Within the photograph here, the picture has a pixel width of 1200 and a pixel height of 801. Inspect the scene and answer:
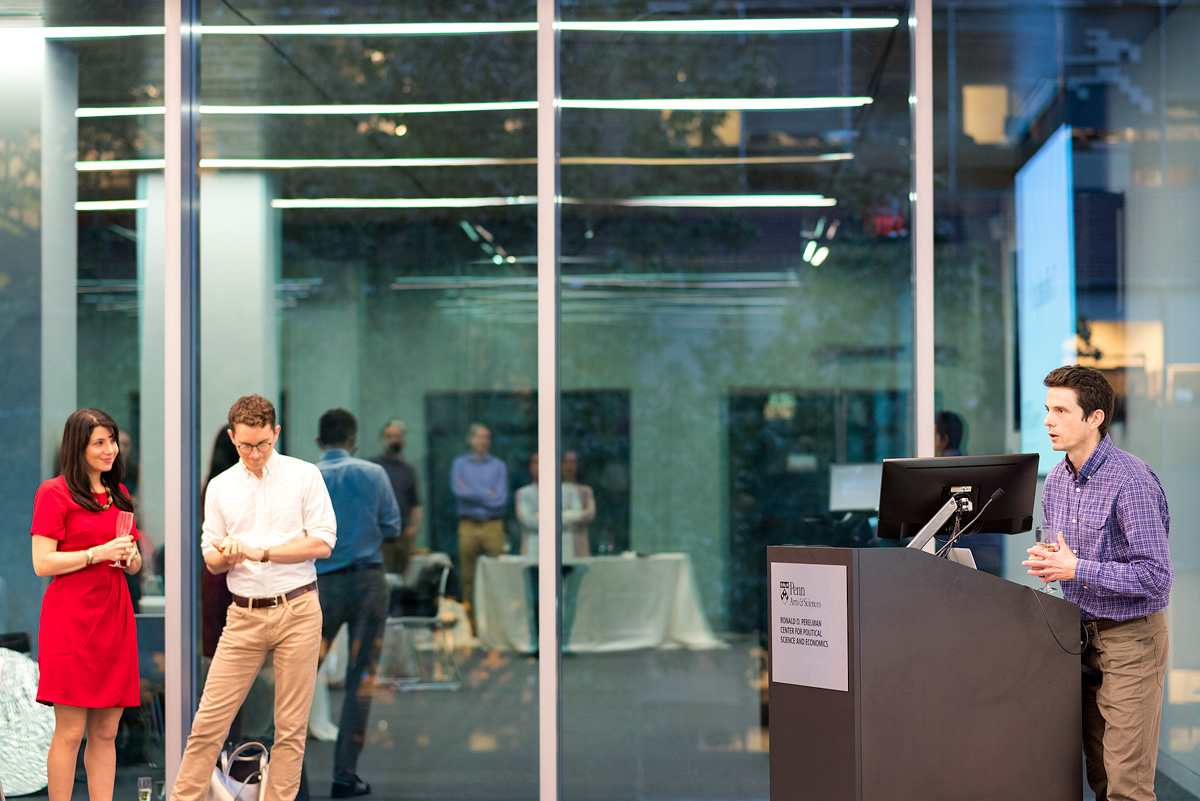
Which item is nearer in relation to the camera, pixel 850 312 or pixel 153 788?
pixel 153 788

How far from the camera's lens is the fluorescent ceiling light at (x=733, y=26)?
15.2ft

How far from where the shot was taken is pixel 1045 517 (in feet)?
10.9

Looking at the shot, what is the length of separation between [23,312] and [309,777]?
2668 mm

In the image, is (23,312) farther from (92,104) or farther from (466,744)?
(466,744)

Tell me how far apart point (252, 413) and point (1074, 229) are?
12.1ft

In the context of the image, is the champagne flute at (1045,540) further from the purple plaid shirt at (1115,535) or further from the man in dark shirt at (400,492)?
the man in dark shirt at (400,492)

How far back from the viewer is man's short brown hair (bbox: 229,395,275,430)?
374 centimetres

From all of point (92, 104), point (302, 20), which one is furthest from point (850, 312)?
point (92, 104)

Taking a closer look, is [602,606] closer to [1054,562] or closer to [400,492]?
[400,492]

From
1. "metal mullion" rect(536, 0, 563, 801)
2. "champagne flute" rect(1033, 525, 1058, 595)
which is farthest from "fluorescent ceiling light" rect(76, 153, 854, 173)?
"champagne flute" rect(1033, 525, 1058, 595)

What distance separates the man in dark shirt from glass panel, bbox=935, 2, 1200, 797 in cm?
253

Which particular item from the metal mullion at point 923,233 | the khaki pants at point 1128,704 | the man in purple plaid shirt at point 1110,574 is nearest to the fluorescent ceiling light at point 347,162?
the metal mullion at point 923,233

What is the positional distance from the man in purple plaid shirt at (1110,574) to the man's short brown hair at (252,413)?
2764 mm

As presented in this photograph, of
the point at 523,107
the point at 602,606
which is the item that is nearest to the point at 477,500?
the point at 602,606
